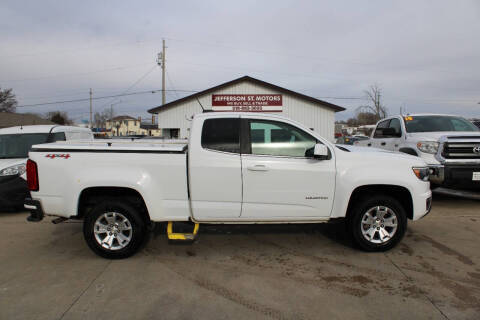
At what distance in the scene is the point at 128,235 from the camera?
3861mm

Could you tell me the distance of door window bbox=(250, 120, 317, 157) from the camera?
3824 mm

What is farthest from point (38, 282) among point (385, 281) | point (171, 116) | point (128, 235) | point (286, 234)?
point (171, 116)

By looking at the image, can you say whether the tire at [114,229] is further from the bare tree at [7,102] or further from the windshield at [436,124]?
the bare tree at [7,102]

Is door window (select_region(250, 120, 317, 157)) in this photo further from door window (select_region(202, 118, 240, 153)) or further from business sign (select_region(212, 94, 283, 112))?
business sign (select_region(212, 94, 283, 112))

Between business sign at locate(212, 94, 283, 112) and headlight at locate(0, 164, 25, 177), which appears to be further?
business sign at locate(212, 94, 283, 112)

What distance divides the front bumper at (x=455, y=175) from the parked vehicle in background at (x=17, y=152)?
8.37 m

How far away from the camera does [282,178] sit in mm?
3738

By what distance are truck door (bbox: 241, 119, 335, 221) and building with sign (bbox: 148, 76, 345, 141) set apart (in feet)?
51.3

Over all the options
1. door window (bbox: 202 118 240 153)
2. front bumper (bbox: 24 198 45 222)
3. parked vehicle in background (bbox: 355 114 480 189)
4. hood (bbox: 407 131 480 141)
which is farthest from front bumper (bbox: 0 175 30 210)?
hood (bbox: 407 131 480 141)

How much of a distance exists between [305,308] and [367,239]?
1.64 metres

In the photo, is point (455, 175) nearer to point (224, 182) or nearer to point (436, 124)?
point (436, 124)

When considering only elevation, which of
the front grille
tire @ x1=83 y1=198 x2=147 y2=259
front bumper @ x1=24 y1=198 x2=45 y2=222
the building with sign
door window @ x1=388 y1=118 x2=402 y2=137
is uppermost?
the building with sign

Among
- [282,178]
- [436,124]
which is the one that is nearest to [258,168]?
[282,178]

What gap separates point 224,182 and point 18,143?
572 cm
